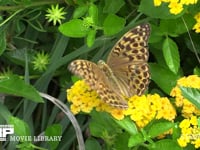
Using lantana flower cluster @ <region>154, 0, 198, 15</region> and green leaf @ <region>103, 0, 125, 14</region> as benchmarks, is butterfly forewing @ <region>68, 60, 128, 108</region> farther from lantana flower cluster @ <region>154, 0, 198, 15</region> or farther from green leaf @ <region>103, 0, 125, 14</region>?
green leaf @ <region>103, 0, 125, 14</region>

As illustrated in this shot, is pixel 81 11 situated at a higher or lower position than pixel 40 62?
higher

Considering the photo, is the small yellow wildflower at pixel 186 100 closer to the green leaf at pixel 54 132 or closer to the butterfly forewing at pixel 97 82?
the butterfly forewing at pixel 97 82

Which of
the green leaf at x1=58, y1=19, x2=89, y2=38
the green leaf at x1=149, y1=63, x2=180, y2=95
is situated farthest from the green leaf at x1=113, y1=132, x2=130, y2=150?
the green leaf at x1=58, y1=19, x2=89, y2=38

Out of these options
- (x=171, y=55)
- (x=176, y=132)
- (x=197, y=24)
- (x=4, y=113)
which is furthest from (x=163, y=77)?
(x=4, y=113)

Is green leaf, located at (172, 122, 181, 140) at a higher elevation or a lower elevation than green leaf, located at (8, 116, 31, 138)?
lower

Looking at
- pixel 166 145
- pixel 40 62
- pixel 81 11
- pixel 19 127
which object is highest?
pixel 81 11

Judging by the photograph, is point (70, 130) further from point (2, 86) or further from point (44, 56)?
point (2, 86)

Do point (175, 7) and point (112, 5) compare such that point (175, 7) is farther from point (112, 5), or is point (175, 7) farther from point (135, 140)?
point (135, 140)
